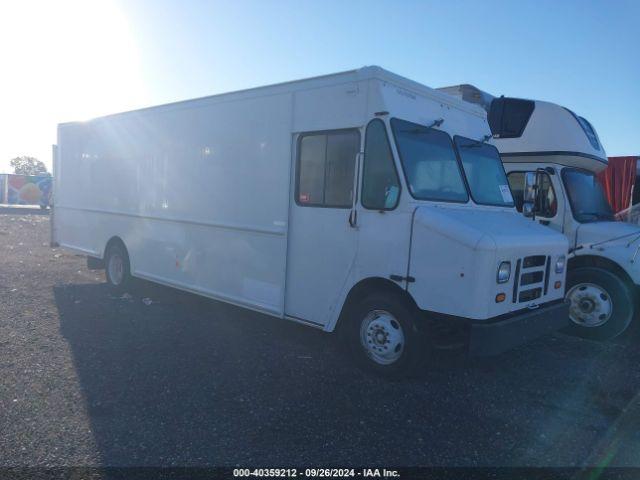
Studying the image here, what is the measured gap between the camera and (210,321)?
7031 mm

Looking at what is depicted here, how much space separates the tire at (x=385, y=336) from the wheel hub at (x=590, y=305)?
321cm

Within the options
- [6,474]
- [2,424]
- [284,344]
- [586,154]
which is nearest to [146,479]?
[6,474]

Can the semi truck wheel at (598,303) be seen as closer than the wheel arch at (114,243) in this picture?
Yes

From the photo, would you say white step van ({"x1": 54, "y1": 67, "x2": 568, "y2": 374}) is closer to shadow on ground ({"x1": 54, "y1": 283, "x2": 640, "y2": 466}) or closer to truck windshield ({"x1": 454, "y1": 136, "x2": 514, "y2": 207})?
truck windshield ({"x1": 454, "y1": 136, "x2": 514, "y2": 207})

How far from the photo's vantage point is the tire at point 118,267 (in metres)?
8.59

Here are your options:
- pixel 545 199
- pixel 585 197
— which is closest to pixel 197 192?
pixel 545 199

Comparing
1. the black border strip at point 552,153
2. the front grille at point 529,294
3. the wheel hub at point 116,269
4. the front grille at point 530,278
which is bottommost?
the wheel hub at point 116,269

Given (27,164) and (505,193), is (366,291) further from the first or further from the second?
(27,164)

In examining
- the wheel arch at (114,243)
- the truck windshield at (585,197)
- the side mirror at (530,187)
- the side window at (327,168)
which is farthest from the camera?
the wheel arch at (114,243)

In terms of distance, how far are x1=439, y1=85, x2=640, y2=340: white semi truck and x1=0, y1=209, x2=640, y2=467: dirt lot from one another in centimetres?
52

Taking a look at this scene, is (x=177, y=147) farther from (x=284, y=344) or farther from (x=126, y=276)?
(x=284, y=344)

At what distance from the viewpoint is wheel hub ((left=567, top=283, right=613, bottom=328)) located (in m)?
6.71

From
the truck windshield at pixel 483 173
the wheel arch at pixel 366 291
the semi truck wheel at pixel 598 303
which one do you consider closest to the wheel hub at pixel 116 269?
the wheel arch at pixel 366 291

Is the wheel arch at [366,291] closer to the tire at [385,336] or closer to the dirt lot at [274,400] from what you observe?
the tire at [385,336]
